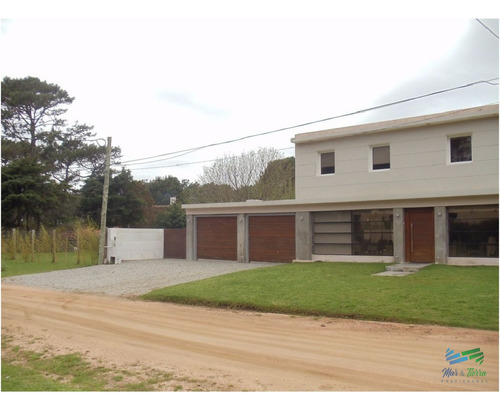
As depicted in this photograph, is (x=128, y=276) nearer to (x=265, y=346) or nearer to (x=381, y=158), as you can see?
(x=381, y=158)

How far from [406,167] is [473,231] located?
365cm

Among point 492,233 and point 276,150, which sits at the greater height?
point 276,150

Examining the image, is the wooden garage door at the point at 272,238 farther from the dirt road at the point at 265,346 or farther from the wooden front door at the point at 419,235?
the dirt road at the point at 265,346

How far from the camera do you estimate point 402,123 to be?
1933 centimetres

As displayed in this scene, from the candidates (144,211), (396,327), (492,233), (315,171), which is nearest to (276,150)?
(144,211)

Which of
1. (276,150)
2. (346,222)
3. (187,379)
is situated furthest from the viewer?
(276,150)

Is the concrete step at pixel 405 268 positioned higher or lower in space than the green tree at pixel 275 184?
lower

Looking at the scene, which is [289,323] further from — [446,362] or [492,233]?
[492,233]

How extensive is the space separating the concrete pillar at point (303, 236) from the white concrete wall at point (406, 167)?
3.12 feet

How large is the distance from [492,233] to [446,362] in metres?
11.2

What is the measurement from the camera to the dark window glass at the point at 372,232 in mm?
19203

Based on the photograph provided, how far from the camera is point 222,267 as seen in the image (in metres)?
21.0

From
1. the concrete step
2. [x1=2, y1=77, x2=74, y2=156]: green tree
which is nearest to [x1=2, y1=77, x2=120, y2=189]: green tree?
[x1=2, y1=77, x2=74, y2=156]: green tree

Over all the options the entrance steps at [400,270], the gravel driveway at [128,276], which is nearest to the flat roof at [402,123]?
the entrance steps at [400,270]
